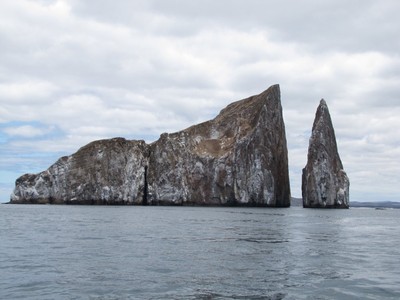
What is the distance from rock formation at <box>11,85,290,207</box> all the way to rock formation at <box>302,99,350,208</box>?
10.0 metres

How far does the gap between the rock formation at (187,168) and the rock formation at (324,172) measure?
10043 mm

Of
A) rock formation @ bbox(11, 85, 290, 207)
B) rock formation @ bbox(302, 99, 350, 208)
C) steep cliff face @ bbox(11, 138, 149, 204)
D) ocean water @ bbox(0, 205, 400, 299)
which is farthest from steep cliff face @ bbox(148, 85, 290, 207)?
ocean water @ bbox(0, 205, 400, 299)

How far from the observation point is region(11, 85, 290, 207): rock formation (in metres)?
138

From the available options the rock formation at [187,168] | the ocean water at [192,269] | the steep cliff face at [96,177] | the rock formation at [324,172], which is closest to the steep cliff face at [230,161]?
the rock formation at [187,168]

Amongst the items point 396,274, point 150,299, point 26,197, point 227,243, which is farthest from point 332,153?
point 150,299

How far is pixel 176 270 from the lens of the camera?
22500 mm

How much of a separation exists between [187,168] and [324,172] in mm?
39827

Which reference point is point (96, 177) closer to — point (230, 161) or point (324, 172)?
point (230, 161)

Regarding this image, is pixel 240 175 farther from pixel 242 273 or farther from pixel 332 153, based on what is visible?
pixel 242 273

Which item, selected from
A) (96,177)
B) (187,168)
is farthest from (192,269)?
(96,177)

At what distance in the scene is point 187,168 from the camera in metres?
144

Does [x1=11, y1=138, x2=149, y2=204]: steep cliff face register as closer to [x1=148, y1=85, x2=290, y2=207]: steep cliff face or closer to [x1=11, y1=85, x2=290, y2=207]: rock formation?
[x1=11, y1=85, x2=290, y2=207]: rock formation

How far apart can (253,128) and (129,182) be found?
134 feet

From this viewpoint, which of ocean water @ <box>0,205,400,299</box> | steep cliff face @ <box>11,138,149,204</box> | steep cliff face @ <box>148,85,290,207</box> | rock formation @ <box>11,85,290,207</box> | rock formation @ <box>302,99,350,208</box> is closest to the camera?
ocean water @ <box>0,205,400,299</box>
